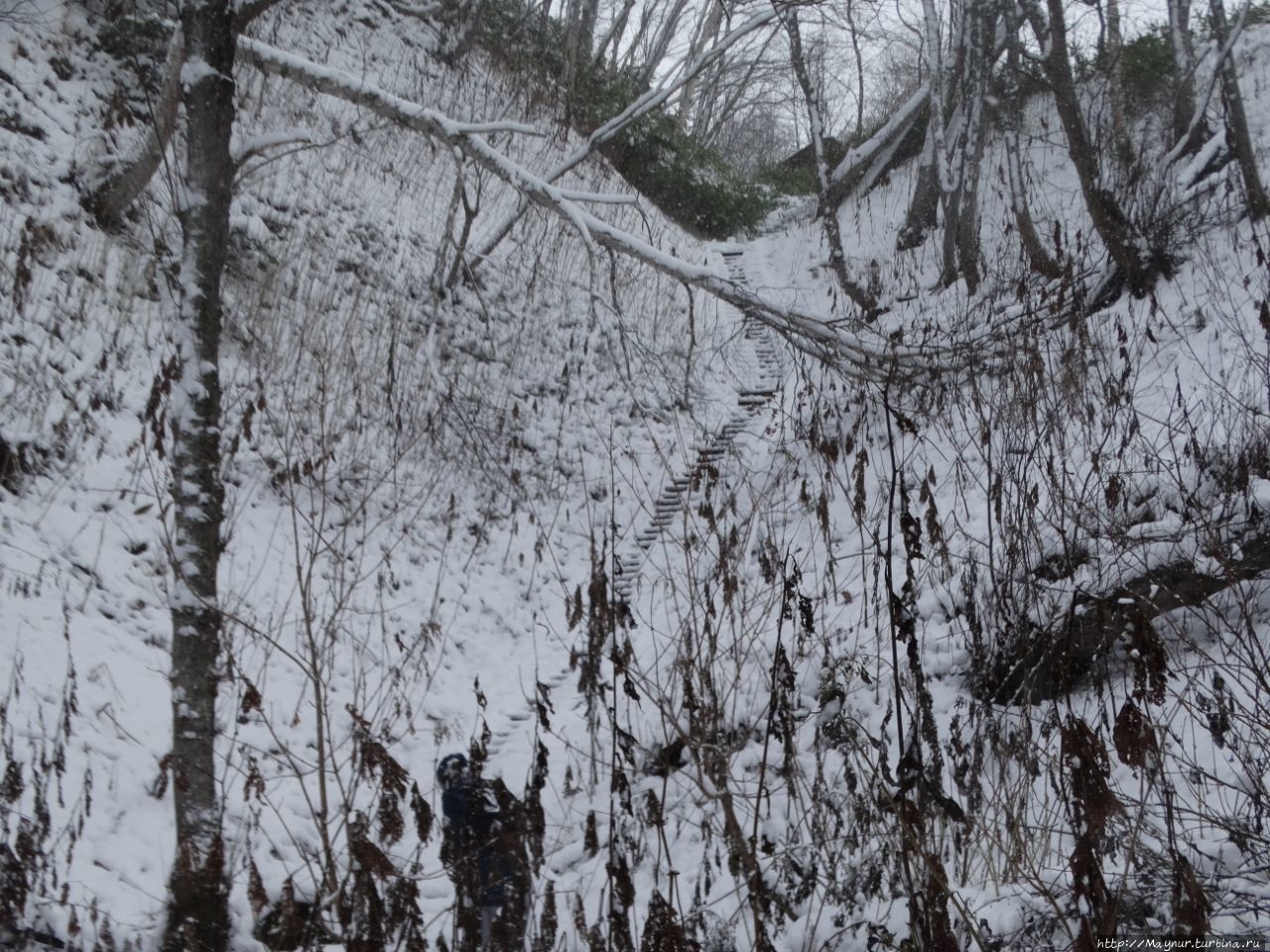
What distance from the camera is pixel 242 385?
7.37m

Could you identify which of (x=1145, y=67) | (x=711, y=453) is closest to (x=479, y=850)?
(x=711, y=453)

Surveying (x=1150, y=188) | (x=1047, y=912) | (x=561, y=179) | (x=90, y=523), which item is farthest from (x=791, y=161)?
(x=1047, y=912)

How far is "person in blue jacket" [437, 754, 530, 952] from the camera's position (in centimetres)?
243

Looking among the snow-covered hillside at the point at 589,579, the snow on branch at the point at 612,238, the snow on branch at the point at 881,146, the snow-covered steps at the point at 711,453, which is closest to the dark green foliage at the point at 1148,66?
the snow on branch at the point at 881,146

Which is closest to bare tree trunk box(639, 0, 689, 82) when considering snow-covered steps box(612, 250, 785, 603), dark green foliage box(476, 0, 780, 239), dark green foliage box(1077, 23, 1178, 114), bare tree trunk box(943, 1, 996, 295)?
dark green foliage box(476, 0, 780, 239)

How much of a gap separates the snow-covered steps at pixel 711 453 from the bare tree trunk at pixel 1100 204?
3281mm

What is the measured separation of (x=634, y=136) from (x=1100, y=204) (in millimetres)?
11528

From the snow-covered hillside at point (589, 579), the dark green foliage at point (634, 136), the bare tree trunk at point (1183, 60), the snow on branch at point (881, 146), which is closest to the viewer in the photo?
the snow-covered hillside at point (589, 579)

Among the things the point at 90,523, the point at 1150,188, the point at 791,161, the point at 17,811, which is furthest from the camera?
the point at 791,161

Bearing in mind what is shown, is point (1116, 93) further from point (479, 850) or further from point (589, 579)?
point (479, 850)

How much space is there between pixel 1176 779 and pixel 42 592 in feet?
19.6

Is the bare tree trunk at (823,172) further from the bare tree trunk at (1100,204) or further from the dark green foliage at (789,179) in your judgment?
the dark green foliage at (789,179)

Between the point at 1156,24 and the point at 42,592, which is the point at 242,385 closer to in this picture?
the point at 42,592

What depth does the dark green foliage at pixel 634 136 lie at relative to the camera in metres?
16.7
